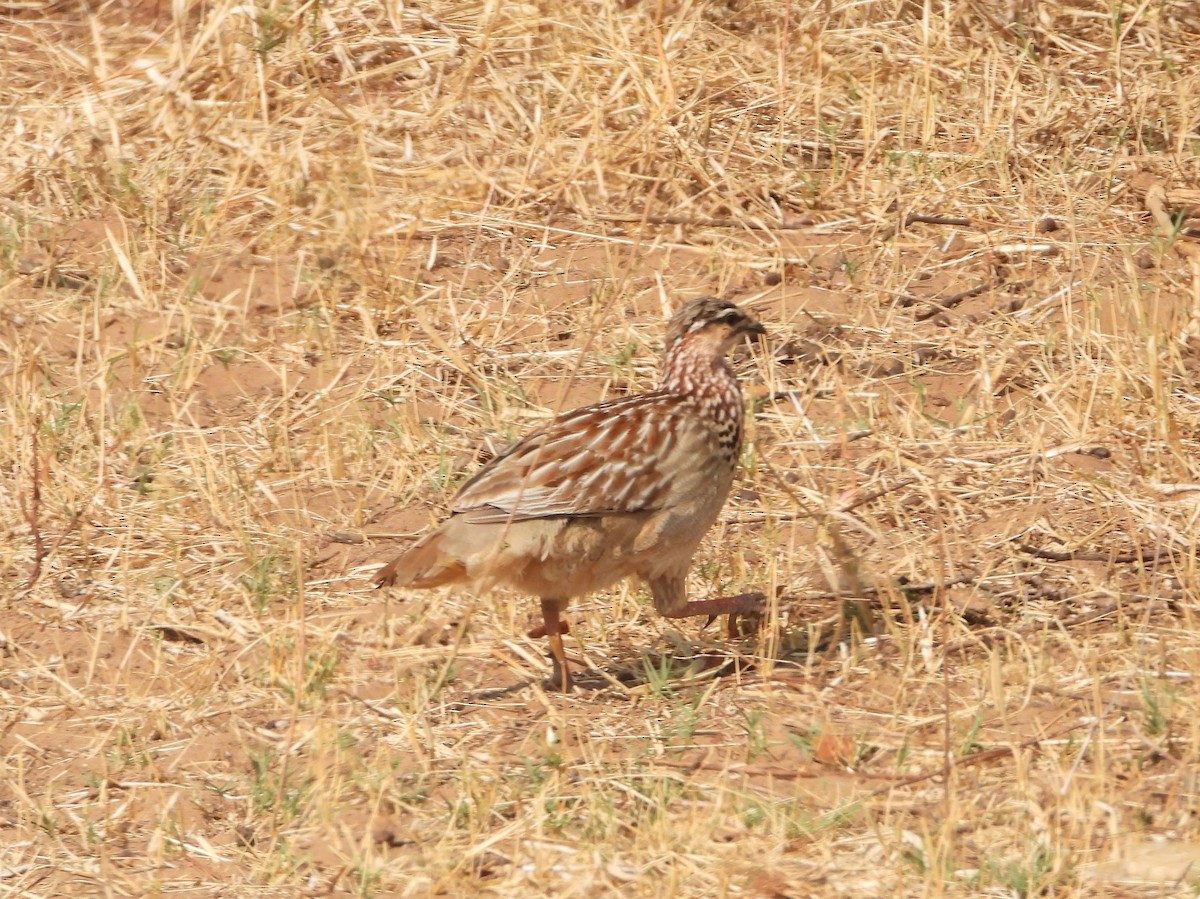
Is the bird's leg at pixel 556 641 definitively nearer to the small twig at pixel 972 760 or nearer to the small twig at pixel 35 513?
the small twig at pixel 972 760

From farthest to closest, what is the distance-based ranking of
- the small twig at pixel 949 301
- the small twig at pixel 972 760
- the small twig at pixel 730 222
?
the small twig at pixel 730 222 → the small twig at pixel 949 301 → the small twig at pixel 972 760

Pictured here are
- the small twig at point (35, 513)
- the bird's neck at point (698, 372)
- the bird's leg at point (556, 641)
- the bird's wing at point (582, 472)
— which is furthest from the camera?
the small twig at point (35, 513)

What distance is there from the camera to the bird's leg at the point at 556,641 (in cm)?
595

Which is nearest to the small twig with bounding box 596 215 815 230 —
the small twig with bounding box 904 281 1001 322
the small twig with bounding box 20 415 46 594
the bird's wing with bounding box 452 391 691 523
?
the small twig with bounding box 904 281 1001 322

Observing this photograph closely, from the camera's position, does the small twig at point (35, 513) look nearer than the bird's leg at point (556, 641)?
No

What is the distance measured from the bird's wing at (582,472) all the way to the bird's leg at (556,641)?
0.36 meters

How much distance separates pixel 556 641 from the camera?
595cm

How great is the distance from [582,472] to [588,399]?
6.26 ft

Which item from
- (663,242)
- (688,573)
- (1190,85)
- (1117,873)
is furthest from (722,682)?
(1190,85)

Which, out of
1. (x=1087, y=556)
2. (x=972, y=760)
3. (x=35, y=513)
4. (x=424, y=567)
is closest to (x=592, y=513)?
(x=424, y=567)

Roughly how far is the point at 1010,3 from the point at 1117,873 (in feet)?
20.3

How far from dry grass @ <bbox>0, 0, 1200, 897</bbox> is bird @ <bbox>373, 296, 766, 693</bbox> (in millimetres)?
263

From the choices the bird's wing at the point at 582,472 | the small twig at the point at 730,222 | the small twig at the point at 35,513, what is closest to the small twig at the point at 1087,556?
the bird's wing at the point at 582,472

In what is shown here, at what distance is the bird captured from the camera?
5.81 m
